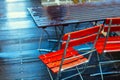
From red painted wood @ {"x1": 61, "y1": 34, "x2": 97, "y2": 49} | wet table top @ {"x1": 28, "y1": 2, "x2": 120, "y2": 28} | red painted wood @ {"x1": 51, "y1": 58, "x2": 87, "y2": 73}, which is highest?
wet table top @ {"x1": 28, "y1": 2, "x2": 120, "y2": 28}

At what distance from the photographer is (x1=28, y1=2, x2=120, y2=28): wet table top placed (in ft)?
9.25

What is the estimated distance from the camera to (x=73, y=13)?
3.11m

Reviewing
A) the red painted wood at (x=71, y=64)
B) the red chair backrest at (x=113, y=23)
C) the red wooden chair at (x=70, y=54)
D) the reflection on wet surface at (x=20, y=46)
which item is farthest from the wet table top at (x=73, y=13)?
the reflection on wet surface at (x=20, y=46)

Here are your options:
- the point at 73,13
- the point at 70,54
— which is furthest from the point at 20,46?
the point at 70,54

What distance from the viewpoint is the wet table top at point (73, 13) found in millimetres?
2818

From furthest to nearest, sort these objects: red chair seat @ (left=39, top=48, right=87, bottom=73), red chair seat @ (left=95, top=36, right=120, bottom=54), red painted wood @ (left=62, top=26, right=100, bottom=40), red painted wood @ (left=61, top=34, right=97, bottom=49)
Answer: red chair seat @ (left=95, top=36, right=120, bottom=54) < red chair seat @ (left=39, top=48, right=87, bottom=73) < red painted wood @ (left=61, top=34, right=97, bottom=49) < red painted wood @ (left=62, top=26, right=100, bottom=40)

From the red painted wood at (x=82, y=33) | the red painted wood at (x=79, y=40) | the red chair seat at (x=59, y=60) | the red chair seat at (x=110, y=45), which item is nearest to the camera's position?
the red painted wood at (x=82, y=33)

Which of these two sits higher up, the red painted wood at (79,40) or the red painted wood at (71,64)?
the red painted wood at (79,40)

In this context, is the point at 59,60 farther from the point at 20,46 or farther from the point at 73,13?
the point at 20,46

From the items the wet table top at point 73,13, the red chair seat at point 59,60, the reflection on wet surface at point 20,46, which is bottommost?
the reflection on wet surface at point 20,46

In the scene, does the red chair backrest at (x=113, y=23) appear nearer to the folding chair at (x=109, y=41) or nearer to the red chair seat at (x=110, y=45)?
the folding chair at (x=109, y=41)

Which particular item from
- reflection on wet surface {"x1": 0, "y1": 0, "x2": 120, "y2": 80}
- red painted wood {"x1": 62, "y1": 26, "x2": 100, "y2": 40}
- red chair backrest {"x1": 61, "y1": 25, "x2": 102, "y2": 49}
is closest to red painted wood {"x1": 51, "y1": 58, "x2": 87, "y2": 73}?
red chair backrest {"x1": 61, "y1": 25, "x2": 102, "y2": 49}

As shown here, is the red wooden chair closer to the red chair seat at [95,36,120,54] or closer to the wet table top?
the red chair seat at [95,36,120,54]

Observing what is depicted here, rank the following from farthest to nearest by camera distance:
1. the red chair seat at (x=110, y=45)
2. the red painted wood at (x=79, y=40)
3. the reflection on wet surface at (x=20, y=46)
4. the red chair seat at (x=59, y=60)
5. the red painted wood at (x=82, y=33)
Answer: the reflection on wet surface at (x=20, y=46) < the red chair seat at (x=110, y=45) < the red chair seat at (x=59, y=60) < the red painted wood at (x=79, y=40) < the red painted wood at (x=82, y=33)
